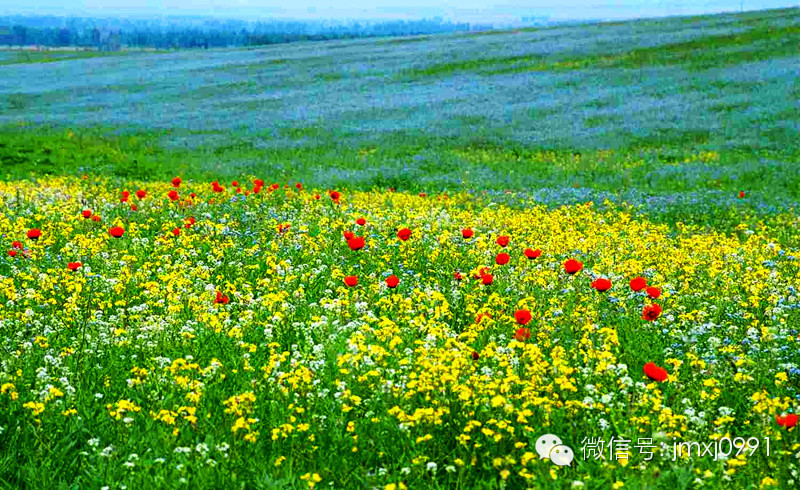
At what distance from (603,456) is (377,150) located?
853 inches

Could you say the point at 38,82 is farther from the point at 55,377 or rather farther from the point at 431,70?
the point at 55,377

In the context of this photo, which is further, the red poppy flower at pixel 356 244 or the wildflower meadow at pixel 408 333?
the red poppy flower at pixel 356 244

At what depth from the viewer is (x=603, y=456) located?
411 cm

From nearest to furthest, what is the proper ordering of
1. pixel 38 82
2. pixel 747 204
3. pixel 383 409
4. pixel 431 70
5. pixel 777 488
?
pixel 777 488
pixel 383 409
pixel 747 204
pixel 431 70
pixel 38 82

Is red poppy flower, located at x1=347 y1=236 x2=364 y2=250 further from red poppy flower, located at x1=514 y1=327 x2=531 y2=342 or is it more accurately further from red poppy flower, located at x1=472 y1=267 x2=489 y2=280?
red poppy flower, located at x1=514 y1=327 x2=531 y2=342

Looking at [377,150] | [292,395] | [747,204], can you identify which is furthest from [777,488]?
[377,150]

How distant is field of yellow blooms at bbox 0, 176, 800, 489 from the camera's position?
4.22 metres

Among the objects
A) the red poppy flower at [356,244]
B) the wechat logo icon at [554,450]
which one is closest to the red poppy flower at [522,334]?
the wechat logo icon at [554,450]

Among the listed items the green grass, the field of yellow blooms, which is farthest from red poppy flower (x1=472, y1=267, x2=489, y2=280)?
the green grass

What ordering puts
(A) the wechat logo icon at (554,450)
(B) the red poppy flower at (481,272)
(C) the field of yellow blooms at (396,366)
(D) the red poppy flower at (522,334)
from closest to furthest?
(A) the wechat logo icon at (554,450)
(C) the field of yellow blooms at (396,366)
(D) the red poppy flower at (522,334)
(B) the red poppy flower at (481,272)

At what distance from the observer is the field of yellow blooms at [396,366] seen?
4223 millimetres

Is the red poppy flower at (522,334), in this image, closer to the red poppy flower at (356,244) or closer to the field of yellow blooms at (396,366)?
the field of yellow blooms at (396,366)

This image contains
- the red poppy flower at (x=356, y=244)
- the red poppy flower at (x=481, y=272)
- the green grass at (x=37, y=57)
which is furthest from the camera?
the green grass at (x=37, y=57)

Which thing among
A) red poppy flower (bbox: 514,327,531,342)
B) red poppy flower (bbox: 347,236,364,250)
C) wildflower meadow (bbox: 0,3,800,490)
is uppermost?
red poppy flower (bbox: 347,236,364,250)
